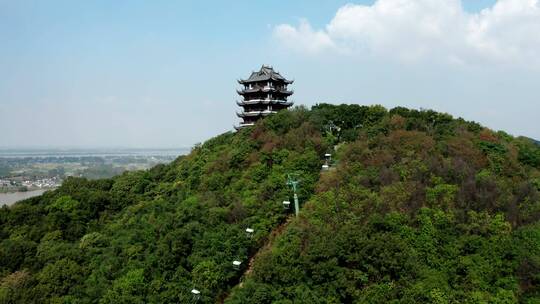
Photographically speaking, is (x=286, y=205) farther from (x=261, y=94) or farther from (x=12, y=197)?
(x=12, y=197)

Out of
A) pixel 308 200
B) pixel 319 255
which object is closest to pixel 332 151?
pixel 308 200

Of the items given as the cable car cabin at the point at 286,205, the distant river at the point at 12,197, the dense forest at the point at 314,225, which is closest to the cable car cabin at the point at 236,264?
the dense forest at the point at 314,225

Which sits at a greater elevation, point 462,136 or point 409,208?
point 462,136

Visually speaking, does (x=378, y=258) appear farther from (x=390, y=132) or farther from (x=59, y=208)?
(x=59, y=208)

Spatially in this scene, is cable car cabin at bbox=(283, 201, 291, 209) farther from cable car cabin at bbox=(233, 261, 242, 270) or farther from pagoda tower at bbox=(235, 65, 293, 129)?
pagoda tower at bbox=(235, 65, 293, 129)

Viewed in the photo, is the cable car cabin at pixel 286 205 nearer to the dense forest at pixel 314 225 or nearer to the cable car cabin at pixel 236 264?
the dense forest at pixel 314 225

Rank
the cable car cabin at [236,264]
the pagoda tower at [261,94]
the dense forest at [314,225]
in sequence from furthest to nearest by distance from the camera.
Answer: the pagoda tower at [261,94], the cable car cabin at [236,264], the dense forest at [314,225]

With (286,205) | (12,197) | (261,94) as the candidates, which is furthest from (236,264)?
(12,197)
